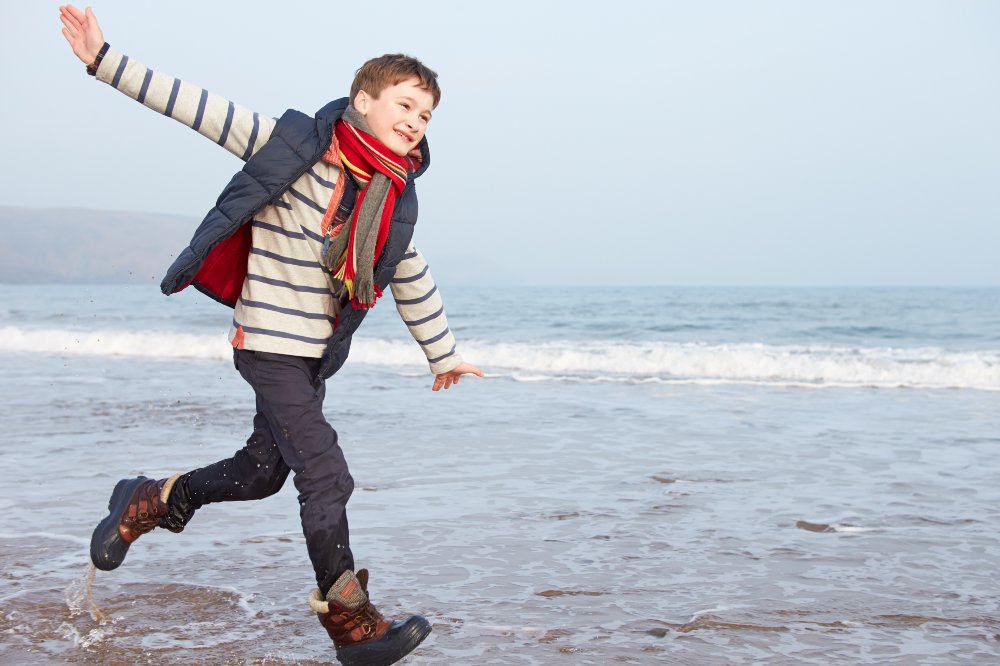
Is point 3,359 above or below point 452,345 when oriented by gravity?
below

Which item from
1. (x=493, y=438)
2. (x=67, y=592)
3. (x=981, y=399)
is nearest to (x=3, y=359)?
(x=493, y=438)

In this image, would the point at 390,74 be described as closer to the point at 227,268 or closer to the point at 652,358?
the point at 227,268

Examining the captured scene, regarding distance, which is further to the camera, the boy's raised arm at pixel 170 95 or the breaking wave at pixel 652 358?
the breaking wave at pixel 652 358

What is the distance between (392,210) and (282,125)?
15.8 inches

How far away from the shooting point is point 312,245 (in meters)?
2.87

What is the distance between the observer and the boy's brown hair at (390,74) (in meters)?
2.91

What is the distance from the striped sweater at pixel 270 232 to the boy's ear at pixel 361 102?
8.6 inches

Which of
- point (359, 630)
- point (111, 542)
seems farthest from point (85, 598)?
point (359, 630)

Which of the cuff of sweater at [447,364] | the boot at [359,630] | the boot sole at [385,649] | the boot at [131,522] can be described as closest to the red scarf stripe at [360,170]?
the cuff of sweater at [447,364]

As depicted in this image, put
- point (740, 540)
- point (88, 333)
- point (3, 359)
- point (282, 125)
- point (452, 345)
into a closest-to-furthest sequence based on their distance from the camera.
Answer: point (282, 125) → point (452, 345) → point (740, 540) → point (3, 359) → point (88, 333)

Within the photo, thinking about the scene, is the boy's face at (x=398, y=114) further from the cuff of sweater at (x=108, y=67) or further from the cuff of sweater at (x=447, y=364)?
the cuff of sweater at (x=447, y=364)

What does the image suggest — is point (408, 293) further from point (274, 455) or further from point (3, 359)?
point (3, 359)

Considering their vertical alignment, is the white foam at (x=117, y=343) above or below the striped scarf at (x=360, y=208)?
below

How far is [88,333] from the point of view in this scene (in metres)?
19.4
